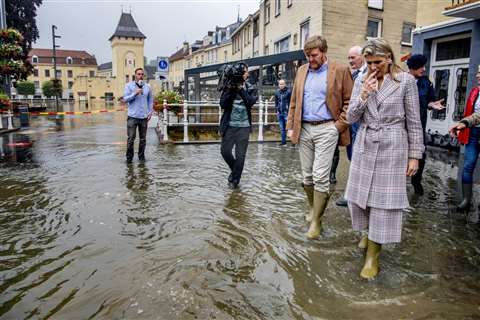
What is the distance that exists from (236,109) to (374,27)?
58.1 feet

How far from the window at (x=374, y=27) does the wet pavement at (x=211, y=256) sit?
16.2 m

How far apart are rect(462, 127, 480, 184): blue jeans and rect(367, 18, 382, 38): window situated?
1733cm

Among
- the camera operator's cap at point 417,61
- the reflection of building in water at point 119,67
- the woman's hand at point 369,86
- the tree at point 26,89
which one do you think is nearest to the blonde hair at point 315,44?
the woman's hand at point 369,86

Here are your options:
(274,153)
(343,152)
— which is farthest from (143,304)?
(343,152)

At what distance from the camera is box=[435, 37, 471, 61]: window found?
9781 millimetres

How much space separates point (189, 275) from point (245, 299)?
0.54 metres

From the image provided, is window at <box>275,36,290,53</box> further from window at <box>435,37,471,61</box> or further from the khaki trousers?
the khaki trousers

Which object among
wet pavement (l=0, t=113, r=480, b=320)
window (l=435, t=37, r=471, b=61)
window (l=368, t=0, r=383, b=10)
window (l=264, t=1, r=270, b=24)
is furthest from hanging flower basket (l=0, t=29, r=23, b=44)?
window (l=264, t=1, r=270, b=24)

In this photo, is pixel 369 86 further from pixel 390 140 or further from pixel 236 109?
pixel 236 109

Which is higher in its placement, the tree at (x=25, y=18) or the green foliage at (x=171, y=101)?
the tree at (x=25, y=18)

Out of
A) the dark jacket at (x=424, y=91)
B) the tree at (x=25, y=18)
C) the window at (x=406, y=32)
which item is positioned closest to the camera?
the dark jacket at (x=424, y=91)

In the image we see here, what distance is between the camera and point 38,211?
454cm

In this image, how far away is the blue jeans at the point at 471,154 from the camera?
441 centimetres

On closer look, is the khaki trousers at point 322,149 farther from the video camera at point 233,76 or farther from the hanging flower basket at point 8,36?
the hanging flower basket at point 8,36
